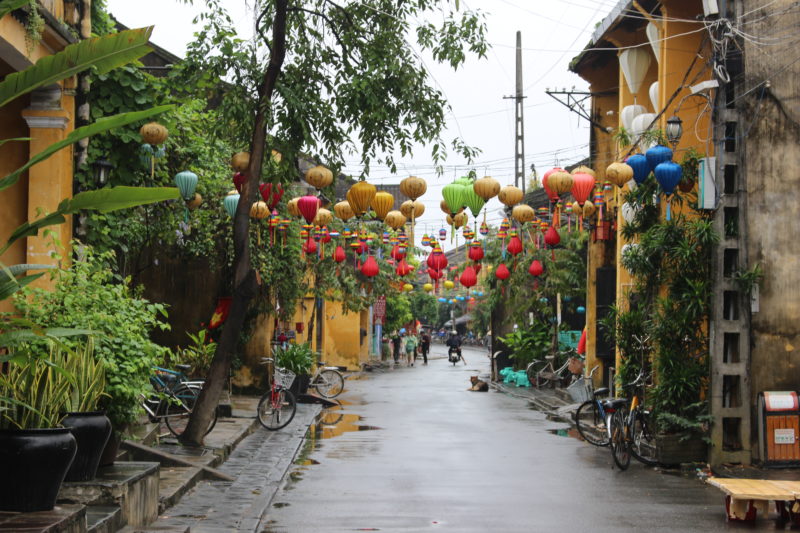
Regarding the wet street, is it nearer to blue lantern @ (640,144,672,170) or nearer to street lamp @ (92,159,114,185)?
blue lantern @ (640,144,672,170)

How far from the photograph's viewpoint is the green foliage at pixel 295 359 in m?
23.5

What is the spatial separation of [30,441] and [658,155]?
10293mm

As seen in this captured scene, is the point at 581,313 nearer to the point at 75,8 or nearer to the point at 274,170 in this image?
the point at 274,170

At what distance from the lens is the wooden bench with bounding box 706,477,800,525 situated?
926 centimetres

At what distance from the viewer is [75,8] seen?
39.7ft

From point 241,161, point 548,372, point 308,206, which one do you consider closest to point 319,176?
point 241,161

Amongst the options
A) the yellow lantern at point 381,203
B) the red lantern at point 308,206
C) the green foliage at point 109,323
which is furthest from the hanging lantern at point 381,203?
the green foliage at point 109,323

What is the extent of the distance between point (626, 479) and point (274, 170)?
6660 millimetres

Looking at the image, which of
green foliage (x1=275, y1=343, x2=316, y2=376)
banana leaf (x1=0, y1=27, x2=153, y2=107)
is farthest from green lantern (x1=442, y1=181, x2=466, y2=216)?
banana leaf (x1=0, y1=27, x2=153, y2=107)

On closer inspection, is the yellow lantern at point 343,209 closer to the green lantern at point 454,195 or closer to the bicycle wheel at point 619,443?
the green lantern at point 454,195

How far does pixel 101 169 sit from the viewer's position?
505 inches

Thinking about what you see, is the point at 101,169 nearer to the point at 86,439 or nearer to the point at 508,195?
the point at 86,439

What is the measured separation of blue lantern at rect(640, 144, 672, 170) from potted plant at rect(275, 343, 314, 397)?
12009 mm

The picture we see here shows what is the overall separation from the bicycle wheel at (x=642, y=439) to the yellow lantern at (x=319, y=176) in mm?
5687
